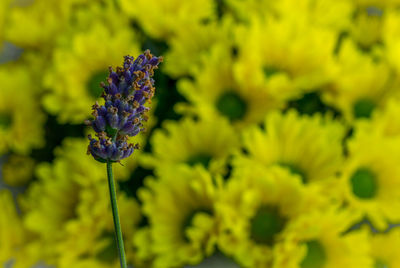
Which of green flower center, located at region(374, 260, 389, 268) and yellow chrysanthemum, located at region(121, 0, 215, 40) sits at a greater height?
yellow chrysanthemum, located at region(121, 0, 215, 40)

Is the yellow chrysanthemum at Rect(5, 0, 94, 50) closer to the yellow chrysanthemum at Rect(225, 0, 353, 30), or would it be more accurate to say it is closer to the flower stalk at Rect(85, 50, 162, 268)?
the yellow chrysanthemum at Rect(225, 0, 353, 30)

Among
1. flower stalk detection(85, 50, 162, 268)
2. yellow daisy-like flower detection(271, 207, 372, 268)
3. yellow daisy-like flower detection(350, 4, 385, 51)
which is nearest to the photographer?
flower stalk detection(85, 50, 162, 268)

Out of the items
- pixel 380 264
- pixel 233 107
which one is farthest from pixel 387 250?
pixel 233 107

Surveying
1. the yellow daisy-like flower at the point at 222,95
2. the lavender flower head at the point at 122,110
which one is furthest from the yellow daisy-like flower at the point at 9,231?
the lavender flower head at the point at 122,110

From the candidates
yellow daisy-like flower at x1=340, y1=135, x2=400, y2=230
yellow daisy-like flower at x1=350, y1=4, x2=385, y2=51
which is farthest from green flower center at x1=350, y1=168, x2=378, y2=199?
yellow daisy-like flower at x1=350, y1=4, x2=385, y2=51

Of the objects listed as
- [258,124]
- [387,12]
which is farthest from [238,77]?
[387,12]

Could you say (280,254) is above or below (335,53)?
below

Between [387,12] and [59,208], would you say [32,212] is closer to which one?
[59,208]
